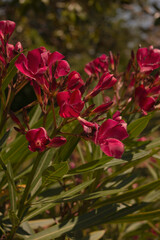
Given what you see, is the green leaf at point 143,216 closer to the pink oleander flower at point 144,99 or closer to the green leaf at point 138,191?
the green leaf at point 138,191

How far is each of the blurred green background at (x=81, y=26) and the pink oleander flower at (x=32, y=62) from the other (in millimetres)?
271

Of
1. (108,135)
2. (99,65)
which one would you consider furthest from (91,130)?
(99,65)

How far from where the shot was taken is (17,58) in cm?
61

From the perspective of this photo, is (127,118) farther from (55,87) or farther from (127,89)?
(55,87)

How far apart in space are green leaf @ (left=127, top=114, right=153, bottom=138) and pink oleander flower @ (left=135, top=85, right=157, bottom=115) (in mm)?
30

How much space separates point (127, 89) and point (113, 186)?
14.2 inches

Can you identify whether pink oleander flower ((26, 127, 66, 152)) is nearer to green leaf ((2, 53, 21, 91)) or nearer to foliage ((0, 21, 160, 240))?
foliage ((0, 21, 160, 240))

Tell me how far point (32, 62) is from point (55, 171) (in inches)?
9.8

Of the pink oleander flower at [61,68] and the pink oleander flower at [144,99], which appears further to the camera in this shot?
the pink oleander flower at [144,99]

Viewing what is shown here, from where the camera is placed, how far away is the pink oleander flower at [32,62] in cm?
59

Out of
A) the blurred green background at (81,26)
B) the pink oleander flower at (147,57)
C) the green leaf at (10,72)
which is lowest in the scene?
the blurred green background at (81,26)

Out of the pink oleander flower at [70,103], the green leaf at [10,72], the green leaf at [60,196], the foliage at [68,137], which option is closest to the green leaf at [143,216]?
the foliage at [68,137]

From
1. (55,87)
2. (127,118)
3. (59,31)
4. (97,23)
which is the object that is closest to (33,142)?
(55,87)

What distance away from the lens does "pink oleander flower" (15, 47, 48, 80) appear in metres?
0.59
